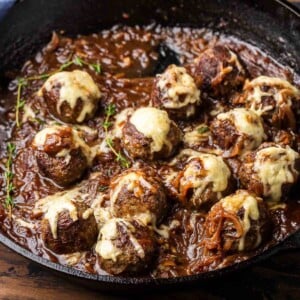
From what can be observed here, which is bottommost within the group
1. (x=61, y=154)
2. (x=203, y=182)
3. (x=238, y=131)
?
(x=61, y=154)

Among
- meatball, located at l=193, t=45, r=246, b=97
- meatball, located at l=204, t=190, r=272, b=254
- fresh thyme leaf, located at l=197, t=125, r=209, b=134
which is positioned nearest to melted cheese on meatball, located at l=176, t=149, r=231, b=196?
meatball, located at l=204, t=190, r=272, b=254

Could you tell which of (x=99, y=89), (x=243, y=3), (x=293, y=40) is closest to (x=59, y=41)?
(x=99, y=89)

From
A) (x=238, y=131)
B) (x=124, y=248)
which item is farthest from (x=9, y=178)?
(x=238, y=131)

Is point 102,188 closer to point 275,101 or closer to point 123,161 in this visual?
point 123,161

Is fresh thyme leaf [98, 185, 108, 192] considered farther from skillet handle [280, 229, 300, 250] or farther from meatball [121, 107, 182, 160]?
skillet handle [280, 229, 300, 250]

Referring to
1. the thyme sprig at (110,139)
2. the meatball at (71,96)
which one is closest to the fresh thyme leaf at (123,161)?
the thyme sprig at (110,139)
